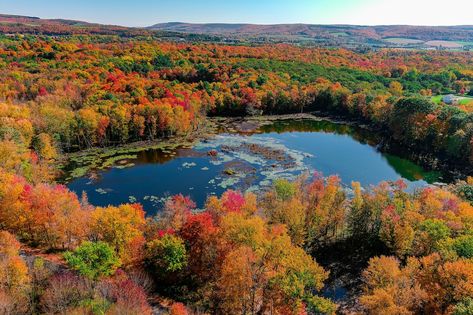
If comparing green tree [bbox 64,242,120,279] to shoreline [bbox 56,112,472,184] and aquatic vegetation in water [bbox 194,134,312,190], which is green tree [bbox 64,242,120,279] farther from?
shoreline [bbox 56,112,472,184]

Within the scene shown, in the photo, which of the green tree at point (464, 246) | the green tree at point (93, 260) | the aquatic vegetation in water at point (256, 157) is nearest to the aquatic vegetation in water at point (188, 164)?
the aquatic vegetation in water at point (256, 157)

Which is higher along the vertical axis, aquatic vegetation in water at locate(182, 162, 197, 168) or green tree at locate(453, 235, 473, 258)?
green tree at locate(453, 235, 473, 258)

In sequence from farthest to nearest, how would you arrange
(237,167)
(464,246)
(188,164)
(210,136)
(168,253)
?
(210,136), (188,164), (237,167), (168,253), (464,246)

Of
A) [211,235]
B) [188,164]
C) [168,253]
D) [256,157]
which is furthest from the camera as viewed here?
[256,157]

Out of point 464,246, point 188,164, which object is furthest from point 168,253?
point 188,164

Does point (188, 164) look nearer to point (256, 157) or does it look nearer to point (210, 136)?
point (256, 157)

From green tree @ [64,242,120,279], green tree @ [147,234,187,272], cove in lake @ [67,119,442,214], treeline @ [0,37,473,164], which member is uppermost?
treeline @ [0,37,473,164]

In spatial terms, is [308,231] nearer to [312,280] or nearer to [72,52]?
[312,280]

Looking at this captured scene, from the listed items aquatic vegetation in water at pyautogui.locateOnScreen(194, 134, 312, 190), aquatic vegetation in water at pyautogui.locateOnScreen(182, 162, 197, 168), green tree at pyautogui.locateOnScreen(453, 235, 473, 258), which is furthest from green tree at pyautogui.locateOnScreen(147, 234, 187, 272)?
aquatic vegetation in water at pyautogui.locateOnScreen(182, 162, 197, 168)

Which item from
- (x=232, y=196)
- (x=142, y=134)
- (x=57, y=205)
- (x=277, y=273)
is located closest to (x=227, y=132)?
(x=142, y=134)
